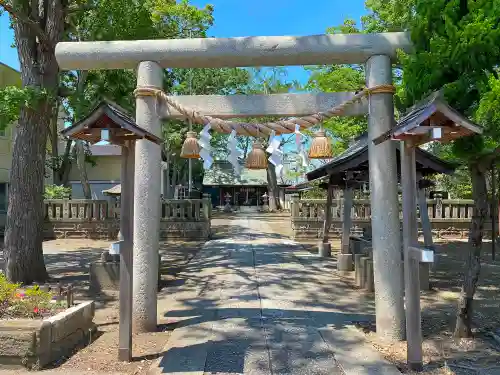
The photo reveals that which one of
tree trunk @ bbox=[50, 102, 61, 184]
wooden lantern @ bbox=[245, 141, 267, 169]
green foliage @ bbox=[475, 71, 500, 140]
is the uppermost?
tree trunk @ bbox=[50, 102, 61, 184]

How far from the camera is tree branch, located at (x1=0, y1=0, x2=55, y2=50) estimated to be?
26.4 ft

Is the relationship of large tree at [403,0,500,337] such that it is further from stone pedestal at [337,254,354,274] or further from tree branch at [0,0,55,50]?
tree branch at [0,0,55,50]

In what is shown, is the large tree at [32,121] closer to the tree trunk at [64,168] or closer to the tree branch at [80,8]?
the tree branch at [80,8]

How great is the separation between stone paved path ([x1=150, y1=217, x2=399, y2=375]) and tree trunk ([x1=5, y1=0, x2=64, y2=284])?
113 inches

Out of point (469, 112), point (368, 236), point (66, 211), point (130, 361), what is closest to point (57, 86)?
point (130, 361)

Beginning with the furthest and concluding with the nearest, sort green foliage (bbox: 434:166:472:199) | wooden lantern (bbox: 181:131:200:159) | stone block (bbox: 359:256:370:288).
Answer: green foliage (bbox: 434:166:472:199) → stone block (bbox: 359:256:370:288) → wooden lantern (bbox: 181:131:200:159)

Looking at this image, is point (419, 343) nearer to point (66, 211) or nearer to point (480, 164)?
point (480, 164)

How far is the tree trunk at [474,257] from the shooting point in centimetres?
556

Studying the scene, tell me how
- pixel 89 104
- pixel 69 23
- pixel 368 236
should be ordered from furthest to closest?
pixel 368 236 < pixel 69 23 < pixel 89 104

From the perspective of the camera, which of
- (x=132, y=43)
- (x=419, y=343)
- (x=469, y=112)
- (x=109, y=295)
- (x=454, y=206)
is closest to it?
(x=419, y=343)

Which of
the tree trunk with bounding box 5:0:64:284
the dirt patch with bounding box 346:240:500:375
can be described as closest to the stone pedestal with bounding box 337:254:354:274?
the dirt patch with bounding box 346:240:500:375

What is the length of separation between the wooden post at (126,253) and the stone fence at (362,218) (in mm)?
13513

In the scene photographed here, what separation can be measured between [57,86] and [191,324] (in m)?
5.83

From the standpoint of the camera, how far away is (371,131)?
571 cm
